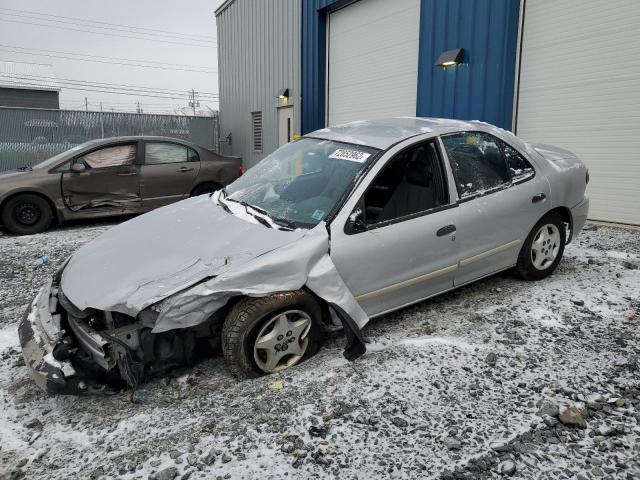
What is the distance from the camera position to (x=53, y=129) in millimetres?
13688

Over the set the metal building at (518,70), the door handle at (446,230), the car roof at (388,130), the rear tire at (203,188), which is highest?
the metal building at (518,70)

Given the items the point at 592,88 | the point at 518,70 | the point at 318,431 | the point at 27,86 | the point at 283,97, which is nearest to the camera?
the point at 318,431

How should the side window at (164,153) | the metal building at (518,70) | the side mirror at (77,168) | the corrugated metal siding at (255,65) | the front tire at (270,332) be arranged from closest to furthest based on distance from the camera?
the front tire at (270,332) < the metal building at (518,70) < the side mirror at (77,168) < the side window at (164,153) < the corrugated metal siding at (255,65)

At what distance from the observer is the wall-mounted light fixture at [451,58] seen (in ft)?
26.6

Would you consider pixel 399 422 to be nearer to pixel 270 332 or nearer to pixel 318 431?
pixel 318 431

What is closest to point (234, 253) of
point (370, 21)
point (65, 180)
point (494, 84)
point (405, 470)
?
point (405, 470)

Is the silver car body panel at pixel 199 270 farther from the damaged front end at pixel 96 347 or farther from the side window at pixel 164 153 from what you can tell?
the side window at pixel 164 153

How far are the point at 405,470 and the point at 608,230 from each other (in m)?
5.75

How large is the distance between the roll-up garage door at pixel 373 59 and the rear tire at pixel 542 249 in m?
5.65

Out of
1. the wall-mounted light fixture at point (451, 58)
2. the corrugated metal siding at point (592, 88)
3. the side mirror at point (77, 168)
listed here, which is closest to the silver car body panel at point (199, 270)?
the side mirror at point (77, 168)

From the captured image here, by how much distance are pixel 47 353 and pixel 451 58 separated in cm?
774

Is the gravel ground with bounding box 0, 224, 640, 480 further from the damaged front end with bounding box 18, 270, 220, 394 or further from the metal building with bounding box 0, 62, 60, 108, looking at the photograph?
the metal building with bounding box 0, 62, 60, 108

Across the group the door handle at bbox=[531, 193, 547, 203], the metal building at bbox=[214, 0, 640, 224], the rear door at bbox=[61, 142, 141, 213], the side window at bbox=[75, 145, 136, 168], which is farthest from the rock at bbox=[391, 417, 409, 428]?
the side window at bbox=[75, 145, 136, 168]

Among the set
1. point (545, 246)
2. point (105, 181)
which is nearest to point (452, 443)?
point (545, 246)
